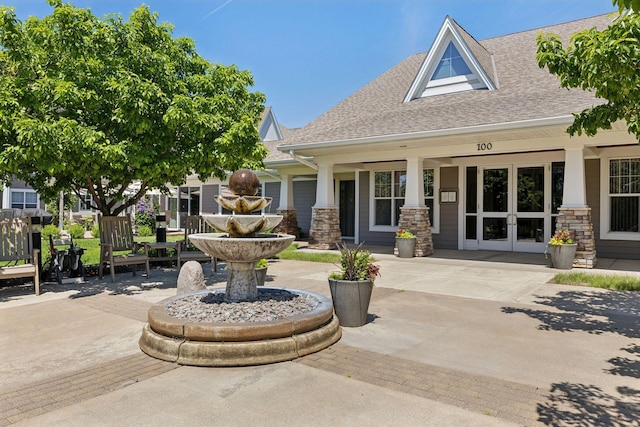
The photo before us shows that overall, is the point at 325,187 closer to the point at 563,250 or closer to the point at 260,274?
the point at 563,250

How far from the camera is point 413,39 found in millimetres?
19734

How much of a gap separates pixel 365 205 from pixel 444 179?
3.15 metres

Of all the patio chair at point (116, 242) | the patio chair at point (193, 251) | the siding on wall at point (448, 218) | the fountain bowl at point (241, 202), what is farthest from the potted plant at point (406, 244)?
the fountain bowl at point (241, 202)

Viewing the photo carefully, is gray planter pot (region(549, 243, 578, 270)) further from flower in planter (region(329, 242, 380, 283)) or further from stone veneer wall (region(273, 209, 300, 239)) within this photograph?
stone veneer wall (region(273, 209, 300, 239))

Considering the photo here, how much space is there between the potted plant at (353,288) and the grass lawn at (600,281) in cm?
491

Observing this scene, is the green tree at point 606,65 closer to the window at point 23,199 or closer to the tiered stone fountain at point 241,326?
the tiered stone fountain at point 241,326

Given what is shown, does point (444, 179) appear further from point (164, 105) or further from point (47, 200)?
point (47, 200)

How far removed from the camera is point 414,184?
40.9 ft

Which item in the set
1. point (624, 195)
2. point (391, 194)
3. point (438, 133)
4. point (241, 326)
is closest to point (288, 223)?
point (391, 194)

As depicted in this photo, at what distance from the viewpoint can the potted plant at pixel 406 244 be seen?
12.0m


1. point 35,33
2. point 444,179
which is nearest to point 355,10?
point 444,179

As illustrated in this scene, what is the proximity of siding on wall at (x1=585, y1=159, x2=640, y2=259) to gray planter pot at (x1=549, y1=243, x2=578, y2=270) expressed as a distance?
2.58 m

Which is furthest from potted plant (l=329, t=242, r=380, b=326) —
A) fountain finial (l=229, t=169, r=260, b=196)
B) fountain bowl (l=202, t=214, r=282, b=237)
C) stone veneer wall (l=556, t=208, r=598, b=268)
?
stone veneer wall (l=556, t=208, r=598, b=268)

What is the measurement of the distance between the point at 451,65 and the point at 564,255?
685 centimetres
